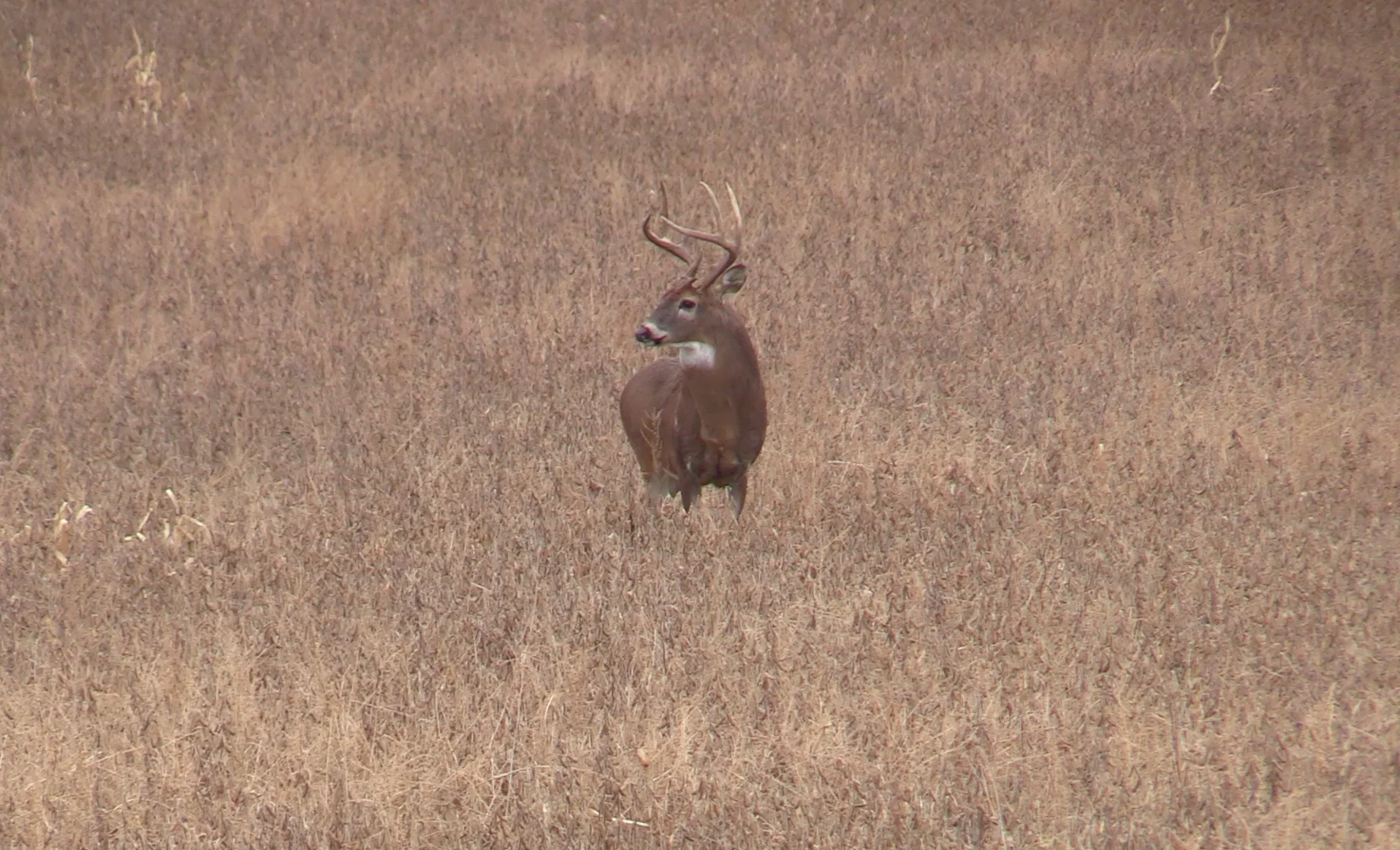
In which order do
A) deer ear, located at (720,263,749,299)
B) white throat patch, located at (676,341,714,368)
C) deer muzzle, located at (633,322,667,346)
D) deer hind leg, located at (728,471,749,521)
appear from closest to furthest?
1. deer hind leg, located at (728,471,749,521)
2. deer muzzle, located at (633,322,667,346)
3. white throat patch, located at (676,341,714,368)
4. deer ear, located at (720,263,749,299)

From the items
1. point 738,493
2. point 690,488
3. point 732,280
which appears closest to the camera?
point 738,493

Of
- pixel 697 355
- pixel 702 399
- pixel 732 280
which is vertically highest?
pixel 732 280

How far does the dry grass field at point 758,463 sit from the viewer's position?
4039mm

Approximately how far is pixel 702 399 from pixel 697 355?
0.19m

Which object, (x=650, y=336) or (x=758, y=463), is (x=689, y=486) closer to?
(x=758, y=463)

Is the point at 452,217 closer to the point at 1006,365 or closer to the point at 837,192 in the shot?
the point at 837,192

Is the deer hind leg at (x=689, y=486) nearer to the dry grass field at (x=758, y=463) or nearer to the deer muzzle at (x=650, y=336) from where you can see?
the dry grass field at (x=758, y=463)

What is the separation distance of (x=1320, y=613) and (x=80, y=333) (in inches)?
271

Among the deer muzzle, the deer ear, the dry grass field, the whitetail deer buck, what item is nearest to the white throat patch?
the whitetail deer buck

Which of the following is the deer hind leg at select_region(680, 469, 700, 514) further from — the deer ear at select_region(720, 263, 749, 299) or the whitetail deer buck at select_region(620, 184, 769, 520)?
the deer ear at select_region(720, 263, 749, 299)

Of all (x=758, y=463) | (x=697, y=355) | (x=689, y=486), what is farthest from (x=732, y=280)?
(x=689, y=486)

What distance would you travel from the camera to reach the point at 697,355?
21.1ft

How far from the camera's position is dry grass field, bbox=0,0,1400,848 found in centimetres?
404

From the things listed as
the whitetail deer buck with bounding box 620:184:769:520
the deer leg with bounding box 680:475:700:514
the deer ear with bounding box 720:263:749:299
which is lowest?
the deer leg with bounding box 680:475:700:514
